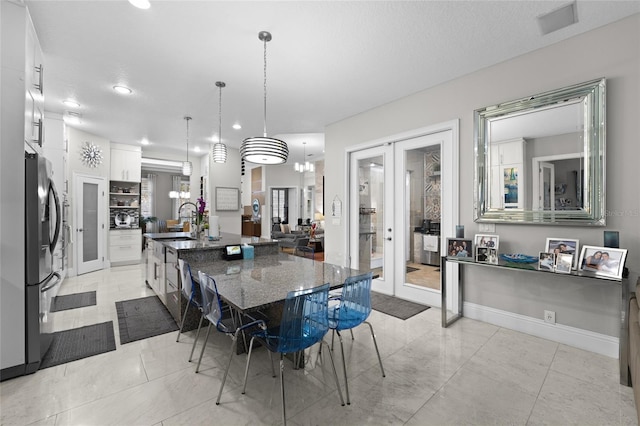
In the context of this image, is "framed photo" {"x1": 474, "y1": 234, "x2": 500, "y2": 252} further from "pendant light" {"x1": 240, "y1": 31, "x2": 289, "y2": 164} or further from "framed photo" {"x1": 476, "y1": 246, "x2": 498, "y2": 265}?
"pendant light" {"x1": 240, "y1": 31, "x2": 289, "y2": 164}

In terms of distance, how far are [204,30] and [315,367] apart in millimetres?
3085

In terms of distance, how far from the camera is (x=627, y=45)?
239 centimetres

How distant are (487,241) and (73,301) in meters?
5.46

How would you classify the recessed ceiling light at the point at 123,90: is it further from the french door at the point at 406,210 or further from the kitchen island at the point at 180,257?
the french door at the point at 406,210

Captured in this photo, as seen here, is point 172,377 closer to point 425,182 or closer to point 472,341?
point 472,341

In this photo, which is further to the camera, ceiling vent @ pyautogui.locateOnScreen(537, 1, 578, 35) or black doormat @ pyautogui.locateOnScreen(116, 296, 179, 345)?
black doormat @ pyautogui.locateOnScreen(116, 296, 179, 345)

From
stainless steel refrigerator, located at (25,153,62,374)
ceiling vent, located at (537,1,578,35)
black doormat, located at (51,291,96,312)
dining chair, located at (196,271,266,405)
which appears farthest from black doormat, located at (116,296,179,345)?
ceiling vent, located at (537,1,578,35)

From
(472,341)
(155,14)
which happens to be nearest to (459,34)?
(155,14)

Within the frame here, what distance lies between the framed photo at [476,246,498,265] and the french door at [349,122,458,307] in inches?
21.3

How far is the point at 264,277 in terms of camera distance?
2.21 m

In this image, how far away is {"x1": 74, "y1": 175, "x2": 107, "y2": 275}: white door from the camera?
5.59 meters

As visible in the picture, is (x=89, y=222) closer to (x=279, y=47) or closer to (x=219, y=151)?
(x=219, y=151)

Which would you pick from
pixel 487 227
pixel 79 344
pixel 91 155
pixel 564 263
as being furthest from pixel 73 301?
pixel 564 263

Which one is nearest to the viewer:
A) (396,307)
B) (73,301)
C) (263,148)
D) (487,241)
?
(263,148)
